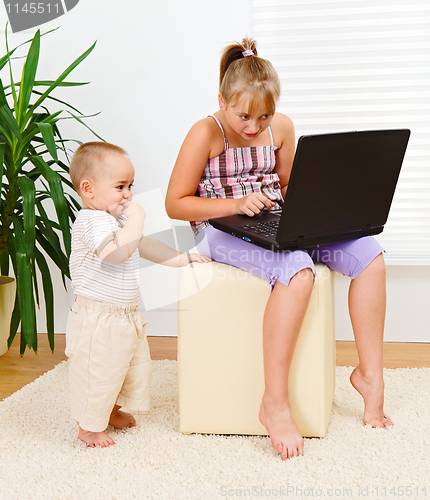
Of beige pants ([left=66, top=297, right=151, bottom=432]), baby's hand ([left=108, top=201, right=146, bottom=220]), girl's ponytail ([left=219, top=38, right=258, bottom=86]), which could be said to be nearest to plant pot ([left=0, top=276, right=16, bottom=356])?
beige pants ([left=66, top=297, right=151, bottom=432])

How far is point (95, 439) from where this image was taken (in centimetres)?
140

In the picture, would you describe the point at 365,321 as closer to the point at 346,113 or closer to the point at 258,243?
the point at 258,243

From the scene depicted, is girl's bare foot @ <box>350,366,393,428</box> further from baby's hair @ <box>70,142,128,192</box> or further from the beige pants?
→ baby's hair @ <box>70,142,128,192</box>

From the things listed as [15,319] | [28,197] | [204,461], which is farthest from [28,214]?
[204,461]

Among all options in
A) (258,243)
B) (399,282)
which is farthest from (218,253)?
(399,282)

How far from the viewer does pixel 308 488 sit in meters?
1.17

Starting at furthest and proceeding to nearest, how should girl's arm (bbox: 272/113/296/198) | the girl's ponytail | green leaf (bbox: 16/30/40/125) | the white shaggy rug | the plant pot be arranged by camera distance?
the plant pot < green leaf (bbox: 16/30/40/125) < girl's arm (bbox: 272/113/296/198) < the girl's ponytail < the white shaggy rug

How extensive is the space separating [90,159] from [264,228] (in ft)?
1.50

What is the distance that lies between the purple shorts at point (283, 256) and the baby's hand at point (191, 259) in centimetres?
A: 3

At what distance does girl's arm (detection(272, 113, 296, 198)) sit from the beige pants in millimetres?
655

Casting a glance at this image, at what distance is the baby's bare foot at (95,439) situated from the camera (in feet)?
4.56

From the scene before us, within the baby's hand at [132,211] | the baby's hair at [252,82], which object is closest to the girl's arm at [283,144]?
the baby's hair at [252,82]

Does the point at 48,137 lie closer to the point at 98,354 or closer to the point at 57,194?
the point at 57,194

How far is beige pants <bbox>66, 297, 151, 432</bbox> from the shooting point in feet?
4.45
